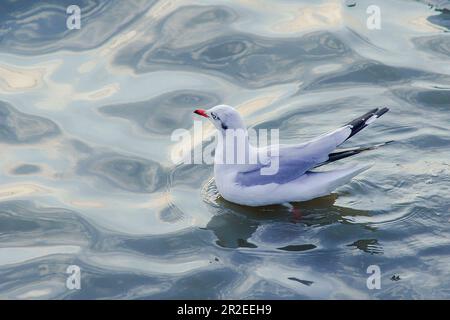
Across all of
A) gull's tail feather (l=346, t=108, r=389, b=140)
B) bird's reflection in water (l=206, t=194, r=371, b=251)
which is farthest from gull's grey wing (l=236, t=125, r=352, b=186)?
bird's reflection in water (l=206, t=194, r=371, b=251)

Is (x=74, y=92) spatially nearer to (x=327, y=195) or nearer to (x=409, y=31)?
(x=327, y=195)

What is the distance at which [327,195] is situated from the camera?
7699 mm

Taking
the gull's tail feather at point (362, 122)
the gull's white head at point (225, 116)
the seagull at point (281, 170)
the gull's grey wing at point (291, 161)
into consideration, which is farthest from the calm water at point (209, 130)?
the gull's white head at point (225, 116)

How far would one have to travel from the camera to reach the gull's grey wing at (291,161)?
734 centimetres

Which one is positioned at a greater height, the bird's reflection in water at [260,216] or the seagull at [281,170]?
the seagull at [281,170]

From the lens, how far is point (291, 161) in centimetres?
734

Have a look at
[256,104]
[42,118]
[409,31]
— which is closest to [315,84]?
[256,104]

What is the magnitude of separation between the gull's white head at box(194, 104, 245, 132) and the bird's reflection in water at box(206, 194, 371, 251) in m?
0.66

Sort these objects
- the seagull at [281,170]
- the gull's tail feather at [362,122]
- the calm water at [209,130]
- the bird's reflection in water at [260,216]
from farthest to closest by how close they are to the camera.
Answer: the gull's tail feather at [362,122], the seagull at [281,170], the bird's reflection in water at [260,216], the calm water at [209,130]

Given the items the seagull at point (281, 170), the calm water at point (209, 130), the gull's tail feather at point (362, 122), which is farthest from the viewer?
the gull's tail feather at point (362, 122)

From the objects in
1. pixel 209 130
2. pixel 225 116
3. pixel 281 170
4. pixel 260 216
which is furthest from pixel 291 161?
pixel 209 130

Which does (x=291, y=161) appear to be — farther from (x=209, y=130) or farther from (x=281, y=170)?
(x=209, y=130)

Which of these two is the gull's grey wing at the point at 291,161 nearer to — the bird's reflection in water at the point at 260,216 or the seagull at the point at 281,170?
the seagull at the point at 281,170
